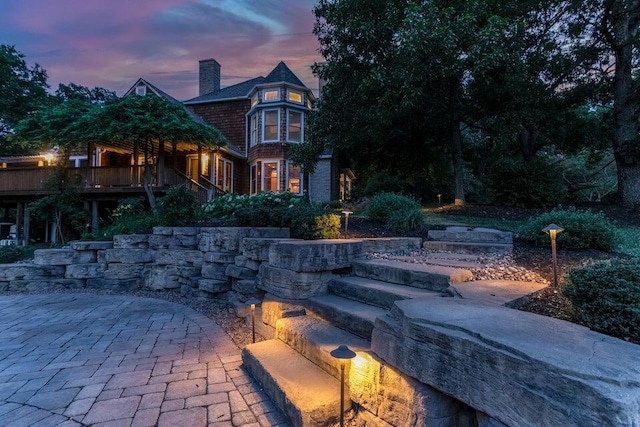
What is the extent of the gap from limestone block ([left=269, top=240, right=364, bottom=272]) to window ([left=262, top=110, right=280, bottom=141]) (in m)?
11.6

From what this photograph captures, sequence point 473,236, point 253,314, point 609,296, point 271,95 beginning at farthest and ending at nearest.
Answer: point 271,95, point 473,236, point 253,314, point 609,296

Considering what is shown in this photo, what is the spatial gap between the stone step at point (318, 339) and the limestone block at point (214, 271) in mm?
2674

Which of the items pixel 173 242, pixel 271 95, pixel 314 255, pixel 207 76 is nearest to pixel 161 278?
pixel 173 242

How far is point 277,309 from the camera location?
3385 millimetres

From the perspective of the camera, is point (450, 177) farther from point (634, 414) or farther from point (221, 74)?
point (634, 414)

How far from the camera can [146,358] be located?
324 centimetres

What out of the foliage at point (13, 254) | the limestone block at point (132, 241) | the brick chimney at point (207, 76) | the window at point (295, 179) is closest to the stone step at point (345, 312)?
the limestone block at point (132, 241)

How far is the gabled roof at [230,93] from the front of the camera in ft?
53.6

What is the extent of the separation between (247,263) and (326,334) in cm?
257

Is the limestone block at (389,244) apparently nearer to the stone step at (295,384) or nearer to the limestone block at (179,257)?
the stone step at (295,384)

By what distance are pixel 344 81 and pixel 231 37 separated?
401 centimetres

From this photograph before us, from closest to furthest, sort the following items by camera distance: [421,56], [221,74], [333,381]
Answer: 1. [333,381]
2. [421,56]
3. [221,74]

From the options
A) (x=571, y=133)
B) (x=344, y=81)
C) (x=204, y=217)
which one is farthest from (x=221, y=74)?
→ (x=571, y=133)

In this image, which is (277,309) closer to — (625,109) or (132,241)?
(132,241)
